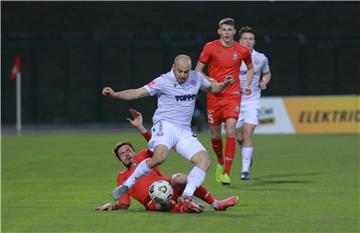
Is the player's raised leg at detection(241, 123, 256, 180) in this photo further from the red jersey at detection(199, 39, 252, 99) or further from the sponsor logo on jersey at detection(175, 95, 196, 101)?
the sponsor logo on jersey at detection(175, 95, 196, 101)

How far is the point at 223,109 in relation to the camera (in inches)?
715

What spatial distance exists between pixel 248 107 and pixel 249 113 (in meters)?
0.15

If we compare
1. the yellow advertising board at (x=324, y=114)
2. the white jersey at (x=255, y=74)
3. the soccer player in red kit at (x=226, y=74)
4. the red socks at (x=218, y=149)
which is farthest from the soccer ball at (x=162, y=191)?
the yellow advertising board at (x=324, y=114)

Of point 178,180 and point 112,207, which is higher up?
point 178,180

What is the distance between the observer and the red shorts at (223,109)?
18.1 metres

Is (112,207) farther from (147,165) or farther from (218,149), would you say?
(218,149)

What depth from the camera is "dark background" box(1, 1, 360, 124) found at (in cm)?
4559

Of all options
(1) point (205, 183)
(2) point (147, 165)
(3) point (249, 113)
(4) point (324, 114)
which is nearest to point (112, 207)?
(2) point (147, 165)

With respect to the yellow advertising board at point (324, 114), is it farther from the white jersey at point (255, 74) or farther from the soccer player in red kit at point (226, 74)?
the soccer player in red kit at point (226, 74)

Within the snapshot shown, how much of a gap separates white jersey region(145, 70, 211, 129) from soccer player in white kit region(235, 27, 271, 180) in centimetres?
518

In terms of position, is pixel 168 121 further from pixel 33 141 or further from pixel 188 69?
pixel 33 141

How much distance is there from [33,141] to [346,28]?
17339mm

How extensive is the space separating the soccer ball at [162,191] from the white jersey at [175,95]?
0.89m

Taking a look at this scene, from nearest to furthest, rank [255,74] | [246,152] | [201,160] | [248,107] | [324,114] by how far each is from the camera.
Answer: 1. [201,160]
2. [246,152]
3. [248,107]
4. [255,74]
5. [324,114]
